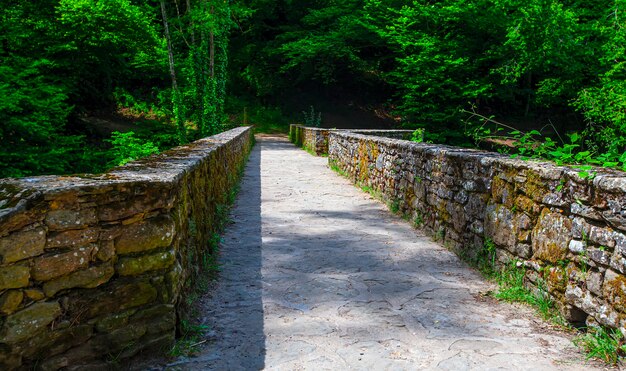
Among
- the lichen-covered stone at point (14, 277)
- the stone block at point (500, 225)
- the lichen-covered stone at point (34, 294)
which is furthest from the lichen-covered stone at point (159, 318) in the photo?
the stone block at point (500, 225)

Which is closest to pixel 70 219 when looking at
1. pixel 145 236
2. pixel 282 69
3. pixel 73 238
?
pixel 73 238

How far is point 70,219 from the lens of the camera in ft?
7.54

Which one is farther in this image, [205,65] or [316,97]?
[316,97]

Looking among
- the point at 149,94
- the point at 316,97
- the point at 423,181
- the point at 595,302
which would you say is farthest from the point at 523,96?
the point at 595,302

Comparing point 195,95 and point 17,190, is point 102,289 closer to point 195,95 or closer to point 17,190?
point 17,190

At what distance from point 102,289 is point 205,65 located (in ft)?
59.5

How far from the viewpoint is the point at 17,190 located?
88.4 inches

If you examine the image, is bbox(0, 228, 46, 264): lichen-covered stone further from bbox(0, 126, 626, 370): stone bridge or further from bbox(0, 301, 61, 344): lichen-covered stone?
bbox(0, 301, 61, 344): lichen-covered stone

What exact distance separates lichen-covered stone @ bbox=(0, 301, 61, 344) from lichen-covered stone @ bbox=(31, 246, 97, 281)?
5.7 inches

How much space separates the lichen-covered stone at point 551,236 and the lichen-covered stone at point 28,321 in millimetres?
3170

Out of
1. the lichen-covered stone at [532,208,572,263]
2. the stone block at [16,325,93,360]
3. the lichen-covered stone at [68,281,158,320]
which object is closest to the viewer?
the stone block at [16,325,93,360]

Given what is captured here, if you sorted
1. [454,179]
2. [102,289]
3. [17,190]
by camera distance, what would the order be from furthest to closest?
[454,179] → [102,289] → [17,190]

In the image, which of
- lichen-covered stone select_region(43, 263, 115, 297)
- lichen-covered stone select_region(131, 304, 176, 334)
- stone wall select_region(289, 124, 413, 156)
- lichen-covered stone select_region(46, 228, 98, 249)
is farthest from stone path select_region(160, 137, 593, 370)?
stone wall select_region(289, 124, 413, 156)

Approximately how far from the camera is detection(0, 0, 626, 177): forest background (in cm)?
1558
